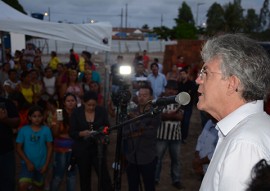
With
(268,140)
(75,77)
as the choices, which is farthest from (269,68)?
(75,77)

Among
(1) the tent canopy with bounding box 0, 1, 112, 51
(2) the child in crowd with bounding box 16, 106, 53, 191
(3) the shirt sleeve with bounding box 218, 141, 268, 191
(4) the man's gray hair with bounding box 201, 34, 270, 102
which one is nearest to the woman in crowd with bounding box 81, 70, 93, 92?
(1) the tent canopy with bounding box 0, 1, 112, 51

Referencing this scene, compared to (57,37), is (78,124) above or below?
below

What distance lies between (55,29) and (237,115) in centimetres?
462

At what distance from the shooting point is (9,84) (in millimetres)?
7465

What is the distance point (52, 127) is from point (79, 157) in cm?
69

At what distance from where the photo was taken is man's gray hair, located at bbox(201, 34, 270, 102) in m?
1.53

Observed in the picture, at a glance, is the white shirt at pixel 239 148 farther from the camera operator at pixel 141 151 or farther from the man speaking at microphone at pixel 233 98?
the camera operator at pixel 141 151

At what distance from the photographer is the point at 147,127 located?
4.04 m

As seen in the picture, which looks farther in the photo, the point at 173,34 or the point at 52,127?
the point at 173,34

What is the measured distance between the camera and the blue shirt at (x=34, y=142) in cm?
425

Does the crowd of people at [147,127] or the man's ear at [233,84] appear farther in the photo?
the man's ear at [233,84]

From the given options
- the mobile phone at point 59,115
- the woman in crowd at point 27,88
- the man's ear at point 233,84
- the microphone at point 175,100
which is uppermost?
the man's ear at point 233,84

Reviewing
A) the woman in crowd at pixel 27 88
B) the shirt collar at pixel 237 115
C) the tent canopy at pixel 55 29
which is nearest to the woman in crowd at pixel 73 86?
the woman in crowd at pixel 27 88

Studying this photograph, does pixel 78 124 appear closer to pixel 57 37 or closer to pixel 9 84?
pixel 57 37
